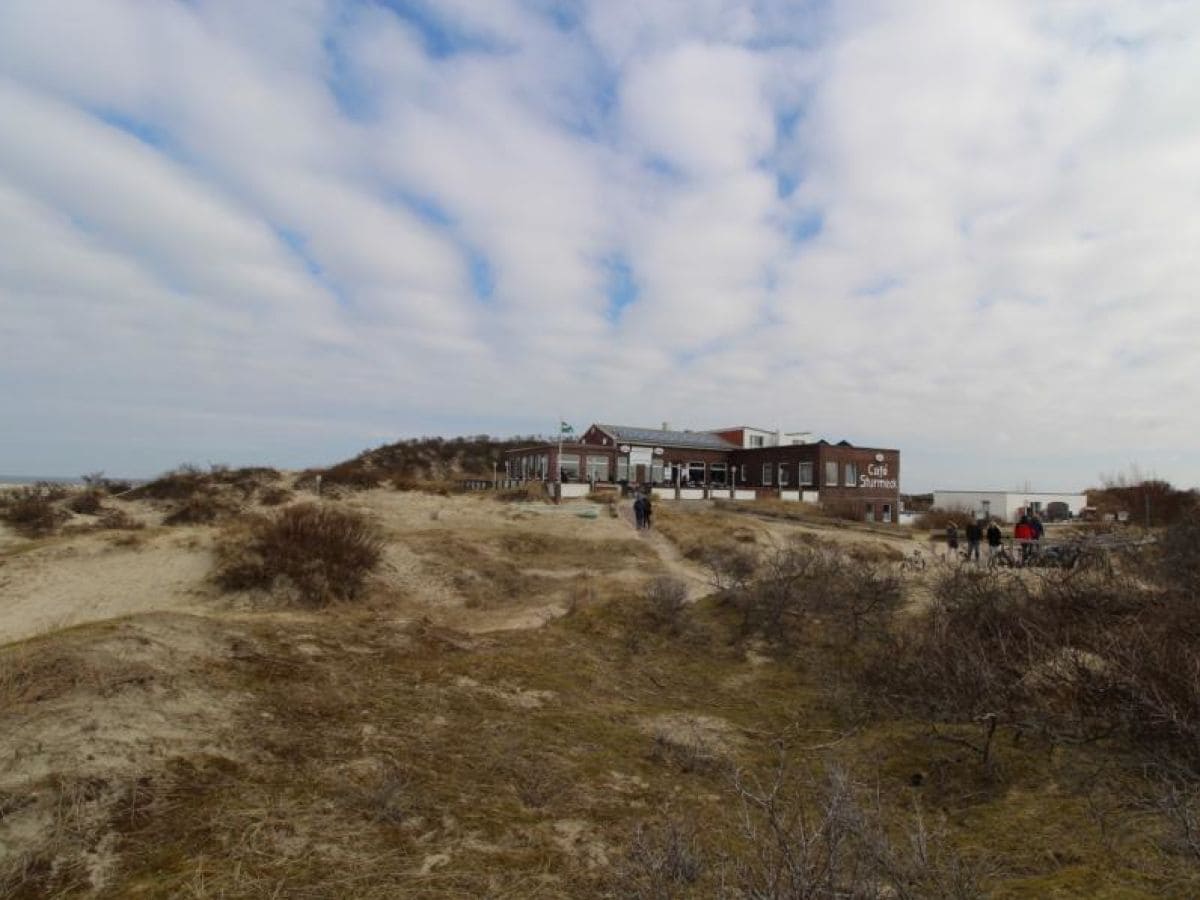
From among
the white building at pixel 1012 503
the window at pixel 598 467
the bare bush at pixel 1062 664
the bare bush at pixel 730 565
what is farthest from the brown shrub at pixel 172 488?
the white building at pixel 1012 503

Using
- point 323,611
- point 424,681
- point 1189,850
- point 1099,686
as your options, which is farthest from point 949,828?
point 323,611

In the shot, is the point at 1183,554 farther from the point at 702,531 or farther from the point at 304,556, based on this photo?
the point at 304,556

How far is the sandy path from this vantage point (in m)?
12.8

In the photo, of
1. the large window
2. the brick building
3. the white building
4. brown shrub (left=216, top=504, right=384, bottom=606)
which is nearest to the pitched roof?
the brick building

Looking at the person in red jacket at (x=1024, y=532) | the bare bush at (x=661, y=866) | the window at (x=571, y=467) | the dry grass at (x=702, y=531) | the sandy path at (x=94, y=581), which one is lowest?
the sandy path at (x=94, y=581)

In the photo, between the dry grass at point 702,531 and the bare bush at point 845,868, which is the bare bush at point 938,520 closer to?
the dry grass at point 702,531

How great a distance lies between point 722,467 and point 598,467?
11.0 m

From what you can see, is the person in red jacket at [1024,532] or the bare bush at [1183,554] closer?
the bare bush at [1183,554]

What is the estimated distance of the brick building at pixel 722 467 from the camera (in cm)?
4444

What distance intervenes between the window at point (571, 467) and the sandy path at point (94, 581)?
28.2 metres

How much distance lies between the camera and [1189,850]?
143 inches

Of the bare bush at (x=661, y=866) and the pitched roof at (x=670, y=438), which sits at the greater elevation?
the pitched roof at (x=670, y=438)

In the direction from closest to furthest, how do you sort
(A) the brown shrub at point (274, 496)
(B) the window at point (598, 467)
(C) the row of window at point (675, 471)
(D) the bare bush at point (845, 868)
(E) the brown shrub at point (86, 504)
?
(D) the bare bush at point (845, 868)
(E) the brown shrub at point (86, 504)
(A) the brown shrub at point (274, 496)
(C) the row of window at point (675, 471)
(B) the window at point (598, 467)

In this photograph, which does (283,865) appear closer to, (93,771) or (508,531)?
(93,771)
